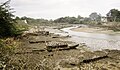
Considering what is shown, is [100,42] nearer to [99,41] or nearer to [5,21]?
[99,41]

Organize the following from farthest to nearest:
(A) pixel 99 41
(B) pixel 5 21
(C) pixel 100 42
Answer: (A) pixel 99 41 < (C) pixel 100 42 < (B) pixel 5 21

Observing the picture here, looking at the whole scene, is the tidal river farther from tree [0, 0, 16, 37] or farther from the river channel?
tree [0, 0, 16, 37]

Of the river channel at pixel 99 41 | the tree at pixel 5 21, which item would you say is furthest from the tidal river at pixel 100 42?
the tree at pixel 5 21

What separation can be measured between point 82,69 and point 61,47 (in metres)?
8.58

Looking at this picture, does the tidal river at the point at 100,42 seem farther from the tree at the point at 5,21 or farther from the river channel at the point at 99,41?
the tree at the point at 5,21

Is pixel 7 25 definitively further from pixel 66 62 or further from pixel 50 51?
pixel 66 62

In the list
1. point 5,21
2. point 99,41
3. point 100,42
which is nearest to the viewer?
point 5,21

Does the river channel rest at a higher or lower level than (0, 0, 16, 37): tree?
lower

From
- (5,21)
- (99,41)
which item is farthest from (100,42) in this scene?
(5,21)

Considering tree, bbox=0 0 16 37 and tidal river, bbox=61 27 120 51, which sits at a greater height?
tree, bbox=0 0 16 37

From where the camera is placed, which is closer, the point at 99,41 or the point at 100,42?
the point at 100,42

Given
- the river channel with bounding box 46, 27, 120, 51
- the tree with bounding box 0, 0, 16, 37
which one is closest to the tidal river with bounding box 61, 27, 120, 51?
the river channel with bounding box 46, 27, 120, 51

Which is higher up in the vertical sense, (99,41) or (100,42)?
(100,42)

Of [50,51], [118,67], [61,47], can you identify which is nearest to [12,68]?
[118,67]
